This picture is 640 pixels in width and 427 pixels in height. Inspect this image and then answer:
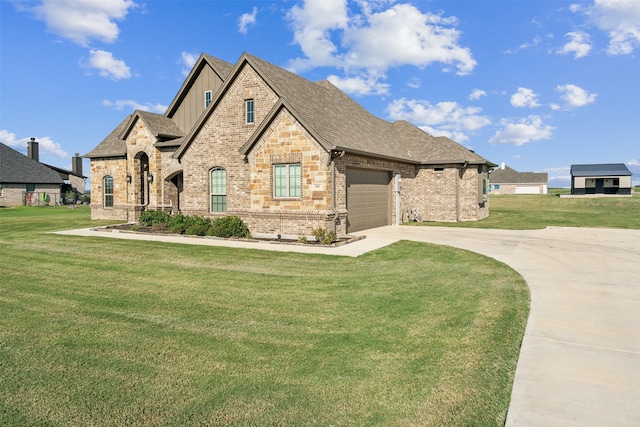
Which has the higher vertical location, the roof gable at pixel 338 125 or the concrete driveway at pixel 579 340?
the roof gable at pixel 338 125

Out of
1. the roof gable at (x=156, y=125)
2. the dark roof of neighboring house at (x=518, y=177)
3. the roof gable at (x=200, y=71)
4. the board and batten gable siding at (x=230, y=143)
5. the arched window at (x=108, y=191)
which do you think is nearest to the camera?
the board and batten gable siding at (x=230, y=143)

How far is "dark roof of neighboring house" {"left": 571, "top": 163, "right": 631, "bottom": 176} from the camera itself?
2076 inches

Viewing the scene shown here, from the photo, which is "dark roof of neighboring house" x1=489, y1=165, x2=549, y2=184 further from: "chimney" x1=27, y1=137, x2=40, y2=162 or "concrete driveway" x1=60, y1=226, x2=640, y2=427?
"chimney" x1=27, y1=137, x2=40, y2=162

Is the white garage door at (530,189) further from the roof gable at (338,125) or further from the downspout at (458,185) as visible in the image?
the downspout at (458,185)

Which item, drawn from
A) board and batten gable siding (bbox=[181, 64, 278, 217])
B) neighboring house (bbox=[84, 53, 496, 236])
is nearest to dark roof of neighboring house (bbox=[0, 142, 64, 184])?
neighboring house (bbox=[84, 53, 496, 236])

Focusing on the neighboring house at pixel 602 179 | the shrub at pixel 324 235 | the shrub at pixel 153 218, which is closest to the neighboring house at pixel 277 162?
the shrub at pixel 324 235

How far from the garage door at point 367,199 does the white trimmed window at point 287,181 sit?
2.50 meters

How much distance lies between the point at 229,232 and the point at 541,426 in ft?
47.3

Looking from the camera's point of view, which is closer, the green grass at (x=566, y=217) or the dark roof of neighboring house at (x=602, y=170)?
the green grass at (x=566, y=217)

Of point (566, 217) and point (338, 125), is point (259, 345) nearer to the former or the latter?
point (338, 125)

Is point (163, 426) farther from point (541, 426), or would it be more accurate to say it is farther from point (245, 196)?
point (245, 196)

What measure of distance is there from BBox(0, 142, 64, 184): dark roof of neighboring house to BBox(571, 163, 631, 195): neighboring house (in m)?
65.5

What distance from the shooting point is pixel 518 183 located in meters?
78.8

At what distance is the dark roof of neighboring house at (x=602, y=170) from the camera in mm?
52719
